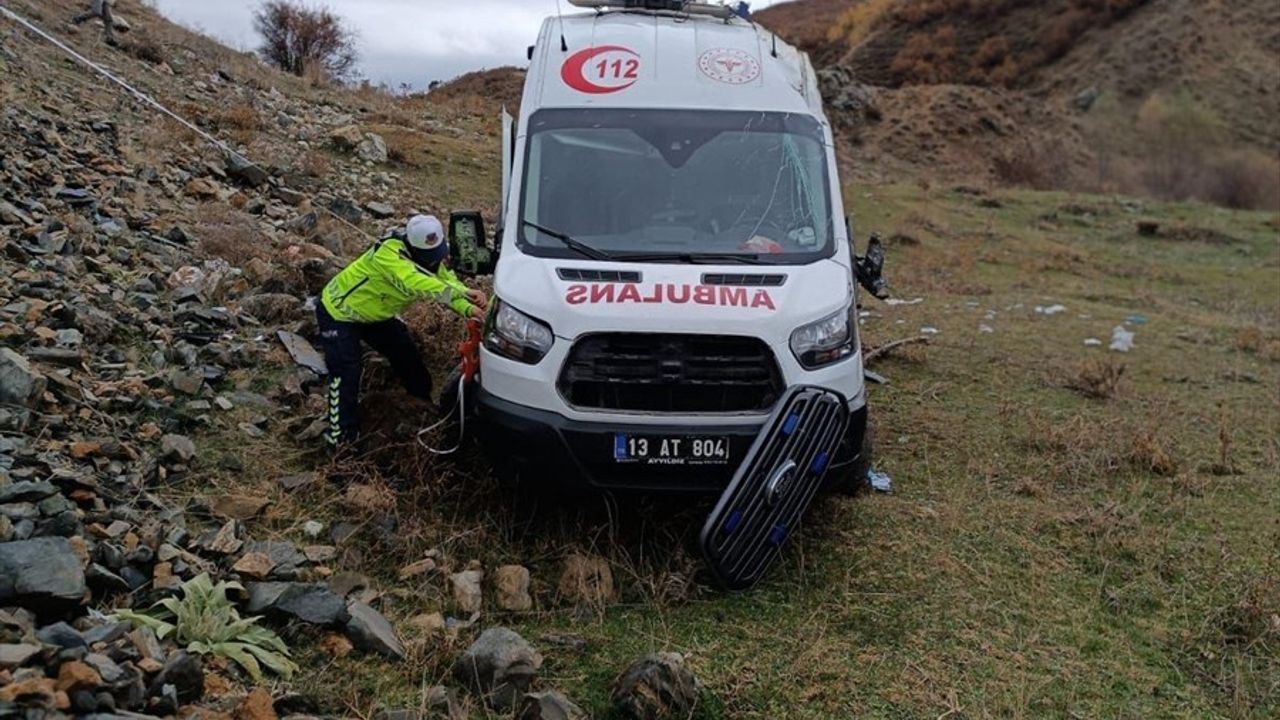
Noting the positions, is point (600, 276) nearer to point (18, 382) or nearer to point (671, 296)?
point (671, 296)

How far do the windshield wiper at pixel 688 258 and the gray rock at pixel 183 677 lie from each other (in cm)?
275

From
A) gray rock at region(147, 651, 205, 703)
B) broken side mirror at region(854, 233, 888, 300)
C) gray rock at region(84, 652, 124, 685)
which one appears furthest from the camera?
broken side mirror at region(854, 233, 888, 300)

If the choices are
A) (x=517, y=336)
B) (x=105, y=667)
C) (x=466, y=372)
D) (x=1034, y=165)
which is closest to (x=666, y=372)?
(x=517, y=336)

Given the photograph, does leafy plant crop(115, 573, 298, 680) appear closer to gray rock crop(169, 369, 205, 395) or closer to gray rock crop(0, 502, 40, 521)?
gray rock crop(0, 502, 40, 521)

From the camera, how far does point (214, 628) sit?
397 centimetres

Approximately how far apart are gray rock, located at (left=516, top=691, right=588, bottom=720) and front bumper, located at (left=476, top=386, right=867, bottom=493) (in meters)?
1.18

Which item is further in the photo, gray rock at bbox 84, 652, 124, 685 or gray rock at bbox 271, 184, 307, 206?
gray rock at bbox 271, 184, 307, 206

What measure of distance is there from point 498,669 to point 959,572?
2.54 meters

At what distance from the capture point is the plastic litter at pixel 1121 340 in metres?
11.3

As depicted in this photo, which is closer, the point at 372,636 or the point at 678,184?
the point at 372,636

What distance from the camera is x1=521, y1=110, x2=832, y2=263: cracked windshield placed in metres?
5.73

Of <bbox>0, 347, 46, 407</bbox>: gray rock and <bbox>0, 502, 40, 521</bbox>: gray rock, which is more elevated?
<bbox>0, 347, 46, 407</bbox>: gray rock

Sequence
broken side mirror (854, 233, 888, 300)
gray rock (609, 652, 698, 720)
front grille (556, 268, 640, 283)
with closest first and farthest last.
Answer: gray rock (609, 652, 698, 720) → front grille (556, 268, 640, 283) → broken side mirror (854, 233, 888, 300)

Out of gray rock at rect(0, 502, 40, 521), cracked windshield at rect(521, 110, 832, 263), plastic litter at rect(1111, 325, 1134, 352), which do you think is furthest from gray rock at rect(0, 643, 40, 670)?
plastic litter at rect(1111, 325, 1134, 352)
